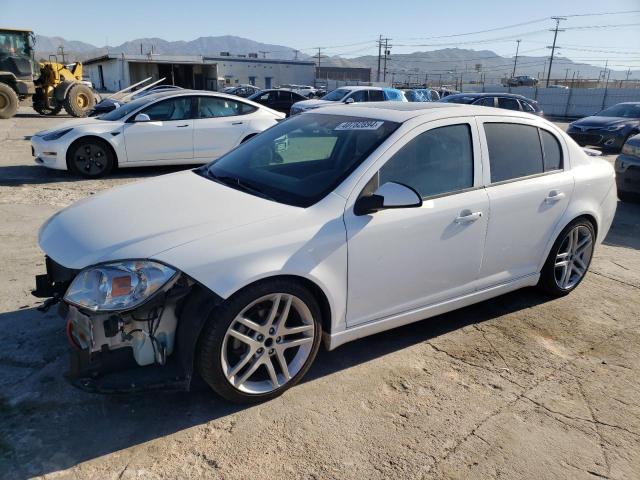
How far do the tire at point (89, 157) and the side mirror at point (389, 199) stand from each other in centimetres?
709

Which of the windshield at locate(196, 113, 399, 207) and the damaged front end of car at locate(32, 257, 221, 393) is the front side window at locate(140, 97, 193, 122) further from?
the damaged front end of car at locate(32, 257, 221, 393)

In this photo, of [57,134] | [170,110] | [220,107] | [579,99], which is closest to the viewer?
[57,134]

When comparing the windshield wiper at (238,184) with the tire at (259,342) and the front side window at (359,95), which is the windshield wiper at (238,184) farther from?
the front side window at (359,95)

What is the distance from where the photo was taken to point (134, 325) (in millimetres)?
2654

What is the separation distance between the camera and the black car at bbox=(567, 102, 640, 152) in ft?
48.6

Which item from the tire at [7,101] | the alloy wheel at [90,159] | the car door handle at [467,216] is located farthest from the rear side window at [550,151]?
the tire at [7,101]

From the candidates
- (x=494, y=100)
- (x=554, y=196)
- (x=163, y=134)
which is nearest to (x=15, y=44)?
(x=163, y=134)

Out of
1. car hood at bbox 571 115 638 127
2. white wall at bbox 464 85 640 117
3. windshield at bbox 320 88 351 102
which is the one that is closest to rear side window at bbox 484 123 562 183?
car hood at bbox 571 115 638 127

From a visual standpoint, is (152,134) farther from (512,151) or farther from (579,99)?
(579,99)

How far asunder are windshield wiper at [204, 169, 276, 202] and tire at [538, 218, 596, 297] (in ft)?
8.27

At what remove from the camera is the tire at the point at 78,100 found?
19.5 meters

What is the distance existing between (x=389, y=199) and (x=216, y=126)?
7228mm

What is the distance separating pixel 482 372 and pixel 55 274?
2745 mm

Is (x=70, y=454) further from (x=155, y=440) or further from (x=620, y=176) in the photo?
(x=620, y=176)
